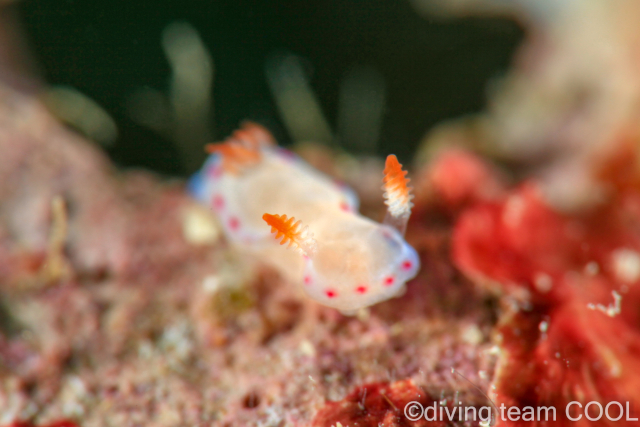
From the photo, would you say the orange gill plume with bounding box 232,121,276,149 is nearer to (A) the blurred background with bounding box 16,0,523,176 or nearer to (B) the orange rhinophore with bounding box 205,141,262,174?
(B) the orange rhinophore with bounding box 205,141,262,174

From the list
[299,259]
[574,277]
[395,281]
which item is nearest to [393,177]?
[395,281]

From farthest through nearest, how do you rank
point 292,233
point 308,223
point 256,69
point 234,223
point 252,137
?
point 256,69 < point 252,137 < point 234,223 < point 308,223 < point 292,233

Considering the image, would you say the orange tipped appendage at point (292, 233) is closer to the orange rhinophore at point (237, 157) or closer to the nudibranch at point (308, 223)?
the nudibranch at point (308, 223)

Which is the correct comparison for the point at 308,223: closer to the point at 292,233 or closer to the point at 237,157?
the point at 292,233

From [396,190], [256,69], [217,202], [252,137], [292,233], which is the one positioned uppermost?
[396,190]

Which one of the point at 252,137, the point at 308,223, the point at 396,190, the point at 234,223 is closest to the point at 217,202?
the point at 234,223

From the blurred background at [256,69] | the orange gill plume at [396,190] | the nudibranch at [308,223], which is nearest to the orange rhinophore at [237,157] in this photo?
the nudibranch at [308,223]

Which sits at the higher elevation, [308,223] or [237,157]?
[308,223]
